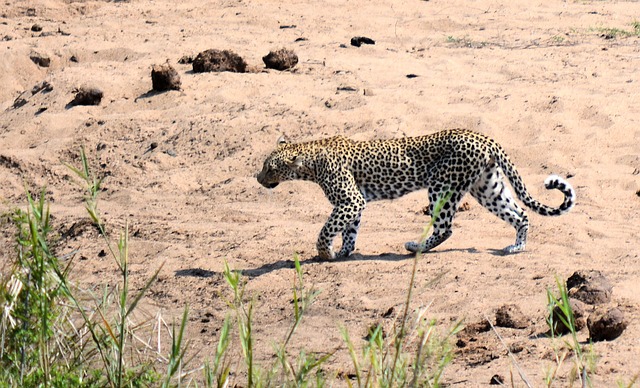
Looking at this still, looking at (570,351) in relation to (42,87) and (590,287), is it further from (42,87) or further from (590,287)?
(42,87)

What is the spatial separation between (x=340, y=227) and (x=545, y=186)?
1617 millimetres

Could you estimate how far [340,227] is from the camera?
910cm

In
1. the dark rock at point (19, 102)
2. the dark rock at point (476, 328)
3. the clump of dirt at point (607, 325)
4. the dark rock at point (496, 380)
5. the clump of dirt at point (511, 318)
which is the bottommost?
the dark rock at point (19, 102)

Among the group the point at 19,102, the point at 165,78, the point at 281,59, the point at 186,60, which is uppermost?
the point at 281,59

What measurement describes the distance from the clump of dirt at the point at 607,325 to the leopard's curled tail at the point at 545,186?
2257 millimetres

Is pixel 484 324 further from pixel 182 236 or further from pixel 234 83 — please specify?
pixel 234 83

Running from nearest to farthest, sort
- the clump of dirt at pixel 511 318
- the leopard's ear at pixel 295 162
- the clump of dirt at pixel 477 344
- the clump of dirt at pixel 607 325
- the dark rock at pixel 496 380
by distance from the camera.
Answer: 1. the dark rock at pixel 496 380
2. the clump of dirt at pixel 607 325
3. the clump of dirt at pixel 477 344
4. the clump of dirt at pixel 511 318
5. the leopard's ear at pixel 295 162

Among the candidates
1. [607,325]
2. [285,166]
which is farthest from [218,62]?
[607,325]

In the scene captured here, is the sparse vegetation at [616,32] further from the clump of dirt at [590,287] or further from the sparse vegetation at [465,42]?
the clump of dirt at [590,287]

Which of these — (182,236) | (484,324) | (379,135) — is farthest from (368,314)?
(379,135)

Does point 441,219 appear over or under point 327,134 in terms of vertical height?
over

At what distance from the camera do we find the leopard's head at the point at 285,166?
9.50m

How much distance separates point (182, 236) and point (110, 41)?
5.56 metres

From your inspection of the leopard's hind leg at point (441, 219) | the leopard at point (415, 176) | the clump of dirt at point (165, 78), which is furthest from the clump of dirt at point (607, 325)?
the clump of dirt at point (165, 78)
